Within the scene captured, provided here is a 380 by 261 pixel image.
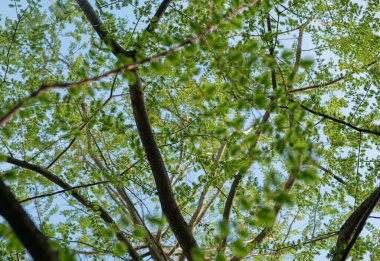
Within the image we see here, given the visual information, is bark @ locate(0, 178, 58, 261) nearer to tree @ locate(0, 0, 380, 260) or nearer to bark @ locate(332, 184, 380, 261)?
tree @ locate(0, 0, 380, 260)

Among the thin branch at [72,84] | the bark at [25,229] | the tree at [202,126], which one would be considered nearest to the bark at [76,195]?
the tree at [202,126]

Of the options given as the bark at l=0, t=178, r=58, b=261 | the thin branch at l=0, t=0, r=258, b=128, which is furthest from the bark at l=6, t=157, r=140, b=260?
the thin branch at l=0, t=0, r=258, b=128

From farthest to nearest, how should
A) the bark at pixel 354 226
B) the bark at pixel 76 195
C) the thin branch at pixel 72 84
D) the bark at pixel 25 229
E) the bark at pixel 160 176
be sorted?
1. the bark at pixel 76 195
2. the bark at pixel 160 176
3. the bark at pixel 354 226
4. the bark at pixel 25 229
5. the thin branch at pixel 72 84

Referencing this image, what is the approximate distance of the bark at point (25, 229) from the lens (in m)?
1.65

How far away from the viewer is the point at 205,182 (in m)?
5.00

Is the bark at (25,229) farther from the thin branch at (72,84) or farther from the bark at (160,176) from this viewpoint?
the bark at (160,176)

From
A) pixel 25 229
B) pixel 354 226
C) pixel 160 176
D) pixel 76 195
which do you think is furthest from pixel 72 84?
pixel 76 195

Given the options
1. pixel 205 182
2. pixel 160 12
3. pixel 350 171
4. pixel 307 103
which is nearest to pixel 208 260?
pixel 205 182

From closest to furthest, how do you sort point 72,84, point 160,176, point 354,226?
1. point 72,84
2. point 354,226
3. point 160,176

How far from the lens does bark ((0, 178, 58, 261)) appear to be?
1652 mm

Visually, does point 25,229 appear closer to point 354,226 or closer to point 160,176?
point 160,176

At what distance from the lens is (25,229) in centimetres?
172

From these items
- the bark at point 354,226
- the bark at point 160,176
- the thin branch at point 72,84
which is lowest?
the bark at point 354,226

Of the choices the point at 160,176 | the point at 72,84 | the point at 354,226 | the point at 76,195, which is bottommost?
the point at 354,226
